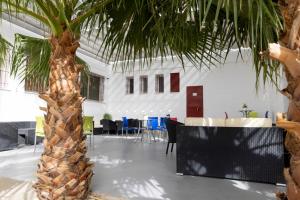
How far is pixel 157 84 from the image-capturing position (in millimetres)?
12430

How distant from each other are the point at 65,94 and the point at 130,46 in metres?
0.69

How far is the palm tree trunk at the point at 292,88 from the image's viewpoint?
100 centimetres

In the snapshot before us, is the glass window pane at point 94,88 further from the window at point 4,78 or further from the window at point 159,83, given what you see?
the window at point 4,78

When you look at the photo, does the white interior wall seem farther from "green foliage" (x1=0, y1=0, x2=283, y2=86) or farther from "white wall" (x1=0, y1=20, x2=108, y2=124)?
"green foliage" (x1=0, y1=0, x2=283, y2=86)

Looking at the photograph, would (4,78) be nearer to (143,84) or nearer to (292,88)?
(143,84)

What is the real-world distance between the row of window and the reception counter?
333 inches

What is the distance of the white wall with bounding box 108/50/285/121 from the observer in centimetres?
1025

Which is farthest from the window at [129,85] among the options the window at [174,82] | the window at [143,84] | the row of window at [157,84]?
the window at [174,82]

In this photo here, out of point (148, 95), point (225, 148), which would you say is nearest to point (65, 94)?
point (225, 148)

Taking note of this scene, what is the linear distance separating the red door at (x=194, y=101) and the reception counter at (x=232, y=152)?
7925mm

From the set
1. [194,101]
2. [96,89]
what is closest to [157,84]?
[194,101]

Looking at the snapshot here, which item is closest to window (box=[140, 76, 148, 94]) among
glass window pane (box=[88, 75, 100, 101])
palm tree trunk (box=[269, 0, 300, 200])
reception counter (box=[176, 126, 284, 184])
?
glass window pane (box=[88, 75, 100, 101])

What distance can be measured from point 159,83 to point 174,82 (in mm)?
800

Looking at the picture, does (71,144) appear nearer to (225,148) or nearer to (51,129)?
(51,129)
